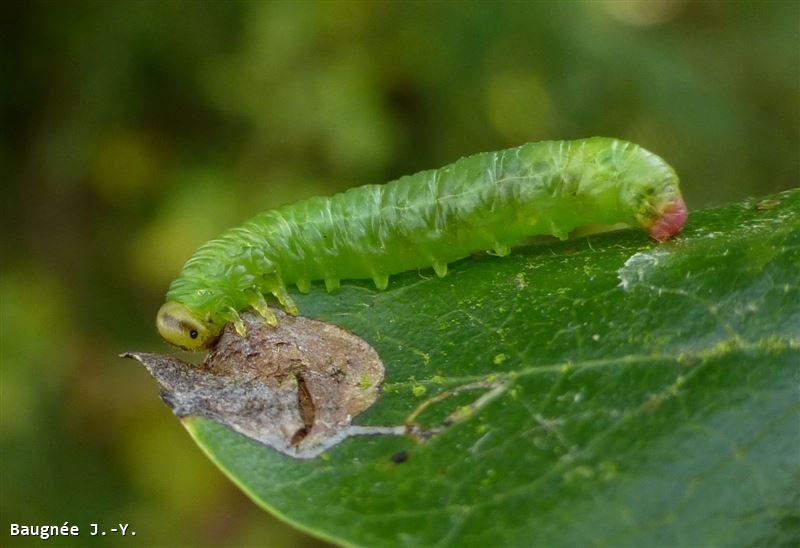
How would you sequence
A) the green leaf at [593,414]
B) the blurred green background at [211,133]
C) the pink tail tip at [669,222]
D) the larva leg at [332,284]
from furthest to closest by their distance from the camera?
1. the blurred green background at [211,133]
2. the larva leg at [332,284]
3. the pink tail tip at [669,222]
4. the green leaf at [593,414]

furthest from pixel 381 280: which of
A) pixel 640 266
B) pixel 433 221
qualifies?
pixel 640 266

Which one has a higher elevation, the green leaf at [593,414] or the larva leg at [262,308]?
the larva leg at [262,308]

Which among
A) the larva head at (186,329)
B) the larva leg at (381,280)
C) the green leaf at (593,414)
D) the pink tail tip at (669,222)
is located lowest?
the green leaf at (593,414)

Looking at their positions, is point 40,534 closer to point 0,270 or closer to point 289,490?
point 0,270

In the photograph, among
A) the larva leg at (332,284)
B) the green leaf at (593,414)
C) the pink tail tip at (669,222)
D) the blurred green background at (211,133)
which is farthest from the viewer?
the blurred green background at (211,133)

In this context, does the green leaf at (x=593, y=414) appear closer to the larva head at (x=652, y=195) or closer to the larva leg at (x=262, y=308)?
the larva head at (x=652, y=195)

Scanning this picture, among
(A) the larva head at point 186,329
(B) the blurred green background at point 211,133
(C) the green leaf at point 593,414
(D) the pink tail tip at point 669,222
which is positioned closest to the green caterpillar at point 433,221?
(A) the larva head at point 186,329

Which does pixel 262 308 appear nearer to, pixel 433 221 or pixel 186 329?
pixel 186 329

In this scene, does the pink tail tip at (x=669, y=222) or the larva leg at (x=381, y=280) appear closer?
the pink tail tip at (x=669, y=222)
